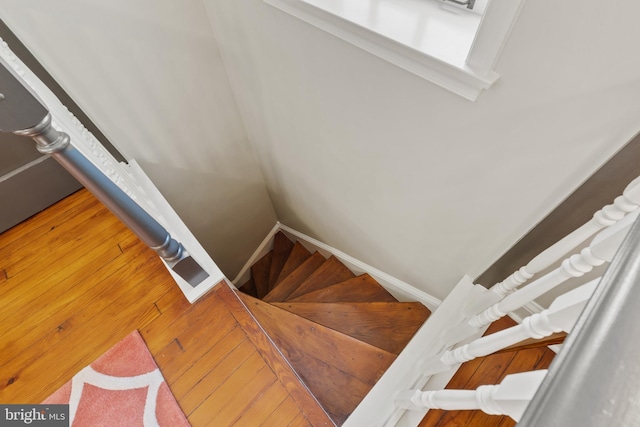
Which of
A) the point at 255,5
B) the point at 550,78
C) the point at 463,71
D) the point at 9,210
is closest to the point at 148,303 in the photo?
the point at 9,210

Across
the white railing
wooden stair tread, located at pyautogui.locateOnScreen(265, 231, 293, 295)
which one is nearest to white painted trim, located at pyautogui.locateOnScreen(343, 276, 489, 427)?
the white railing

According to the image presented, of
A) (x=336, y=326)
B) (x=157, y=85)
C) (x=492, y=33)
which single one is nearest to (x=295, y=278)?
(x=336, y=326)

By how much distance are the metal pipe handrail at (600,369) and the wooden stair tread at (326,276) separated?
6.82 feet

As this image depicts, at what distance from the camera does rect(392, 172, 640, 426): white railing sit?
0.79ft

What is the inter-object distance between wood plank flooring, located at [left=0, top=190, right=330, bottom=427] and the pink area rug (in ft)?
0.11

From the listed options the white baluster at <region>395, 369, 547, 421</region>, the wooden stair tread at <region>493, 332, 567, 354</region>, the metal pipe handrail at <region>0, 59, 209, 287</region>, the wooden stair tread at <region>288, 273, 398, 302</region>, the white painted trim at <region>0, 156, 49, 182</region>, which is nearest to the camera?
the white baluster at <region>395, 369, 547, 421</region>

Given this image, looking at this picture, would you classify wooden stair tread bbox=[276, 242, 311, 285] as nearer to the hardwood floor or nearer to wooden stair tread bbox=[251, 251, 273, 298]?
wooden stair tread bbox=[251, 251, 273, 298]

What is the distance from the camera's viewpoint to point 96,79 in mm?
1338

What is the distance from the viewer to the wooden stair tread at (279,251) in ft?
10.2

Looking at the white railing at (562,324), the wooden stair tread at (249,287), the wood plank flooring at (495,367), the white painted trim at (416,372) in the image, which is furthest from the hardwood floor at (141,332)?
the wooden stair tread at (249,287)

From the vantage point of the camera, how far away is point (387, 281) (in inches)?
76.6

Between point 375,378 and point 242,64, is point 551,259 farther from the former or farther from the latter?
point 242,64

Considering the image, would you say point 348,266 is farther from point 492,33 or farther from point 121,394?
point 492,33

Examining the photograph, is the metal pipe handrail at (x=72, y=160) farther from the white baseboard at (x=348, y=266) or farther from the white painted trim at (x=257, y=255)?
the white painted trim at (x=257, y=255)
